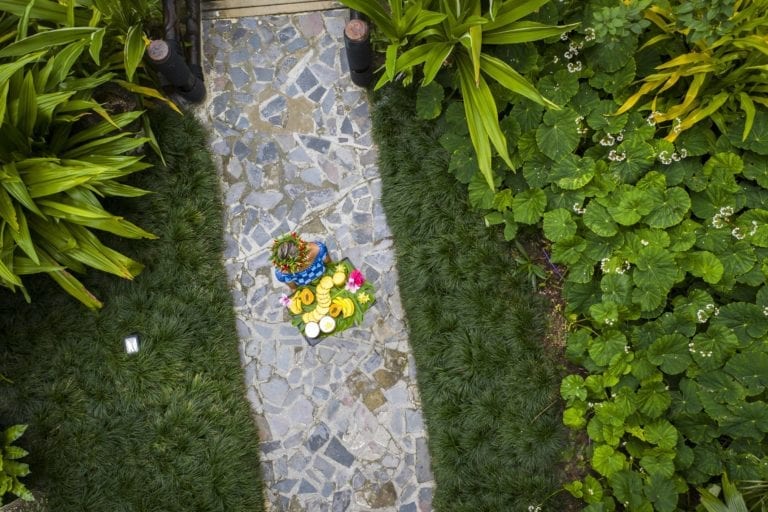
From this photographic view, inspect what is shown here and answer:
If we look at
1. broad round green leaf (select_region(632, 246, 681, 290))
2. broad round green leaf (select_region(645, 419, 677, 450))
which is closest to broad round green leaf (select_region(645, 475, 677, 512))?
broad round green leaf (select_region(645, 419, 677, 450))

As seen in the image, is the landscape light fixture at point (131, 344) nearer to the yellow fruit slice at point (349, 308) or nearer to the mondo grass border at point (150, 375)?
the mondo grass border at point (150, 375)

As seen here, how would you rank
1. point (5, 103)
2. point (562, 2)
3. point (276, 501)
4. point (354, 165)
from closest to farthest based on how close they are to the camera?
point (5, 103) < point (562, 2) < point (276, 501) < point (354, 165)

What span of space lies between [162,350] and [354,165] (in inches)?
74.2

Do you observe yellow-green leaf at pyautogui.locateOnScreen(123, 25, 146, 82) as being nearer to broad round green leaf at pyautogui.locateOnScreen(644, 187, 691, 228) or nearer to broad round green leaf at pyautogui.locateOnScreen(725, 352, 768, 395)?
broad round green leaf at pyautogui.locateOnScreen(644, 187, 691, 228)

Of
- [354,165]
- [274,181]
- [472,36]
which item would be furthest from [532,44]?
[274,181]

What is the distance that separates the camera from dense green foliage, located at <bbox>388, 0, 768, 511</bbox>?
10.9 ft

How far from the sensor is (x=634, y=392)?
354cm

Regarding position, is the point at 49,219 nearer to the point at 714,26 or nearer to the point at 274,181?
the point at 274,181

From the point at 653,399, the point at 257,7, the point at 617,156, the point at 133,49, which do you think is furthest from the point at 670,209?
the point at 133,49

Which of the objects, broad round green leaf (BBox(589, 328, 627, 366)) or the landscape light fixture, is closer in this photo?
broad round green leaf (BBox(589, 328, 627, 366))

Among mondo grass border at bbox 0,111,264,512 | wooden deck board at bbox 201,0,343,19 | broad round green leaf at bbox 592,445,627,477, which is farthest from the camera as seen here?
wooden deck board at bbox 201,0,343,19

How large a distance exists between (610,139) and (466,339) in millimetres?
1563

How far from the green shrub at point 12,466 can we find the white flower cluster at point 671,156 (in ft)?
13.7

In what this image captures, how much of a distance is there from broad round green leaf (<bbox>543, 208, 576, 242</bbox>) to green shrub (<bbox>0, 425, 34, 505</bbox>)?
3.46 metres
